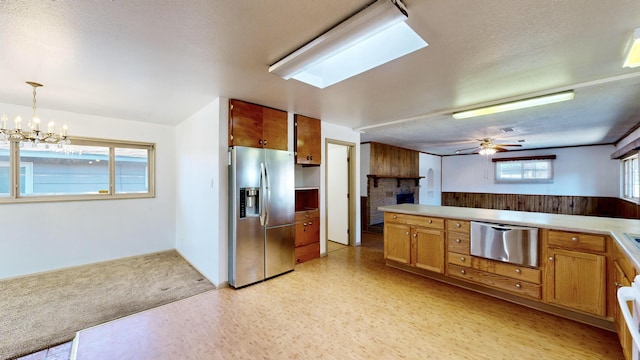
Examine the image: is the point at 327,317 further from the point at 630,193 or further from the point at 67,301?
the point at 630,193

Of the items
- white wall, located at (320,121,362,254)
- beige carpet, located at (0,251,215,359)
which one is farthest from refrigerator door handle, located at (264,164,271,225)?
white wall, located at (320,121,362,254)

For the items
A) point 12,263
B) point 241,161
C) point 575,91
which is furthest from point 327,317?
point 12,263

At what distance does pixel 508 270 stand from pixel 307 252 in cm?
271

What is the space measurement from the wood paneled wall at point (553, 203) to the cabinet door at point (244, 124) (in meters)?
7.18

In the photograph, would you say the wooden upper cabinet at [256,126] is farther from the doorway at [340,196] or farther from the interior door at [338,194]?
the interior door at [338,194]

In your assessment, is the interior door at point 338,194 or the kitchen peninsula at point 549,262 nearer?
the kitchen peninsula at point 549,262

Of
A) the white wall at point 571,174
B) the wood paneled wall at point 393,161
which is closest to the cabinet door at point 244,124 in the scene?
the wood paneled wall at point 393,161

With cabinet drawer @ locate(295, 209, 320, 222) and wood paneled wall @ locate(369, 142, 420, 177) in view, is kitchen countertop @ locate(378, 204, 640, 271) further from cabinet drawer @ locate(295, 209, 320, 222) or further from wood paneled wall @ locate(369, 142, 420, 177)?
wood paneled wall @ locate(369, 142, 420, 177)

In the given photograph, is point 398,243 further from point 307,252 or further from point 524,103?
point 524,103

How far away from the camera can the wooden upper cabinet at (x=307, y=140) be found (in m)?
4.00

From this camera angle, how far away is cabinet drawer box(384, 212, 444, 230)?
3.27 meters

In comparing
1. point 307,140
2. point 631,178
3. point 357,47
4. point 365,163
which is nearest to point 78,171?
point 307,140

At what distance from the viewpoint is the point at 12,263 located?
346 cm

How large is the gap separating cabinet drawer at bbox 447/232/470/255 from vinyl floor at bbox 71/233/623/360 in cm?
49
